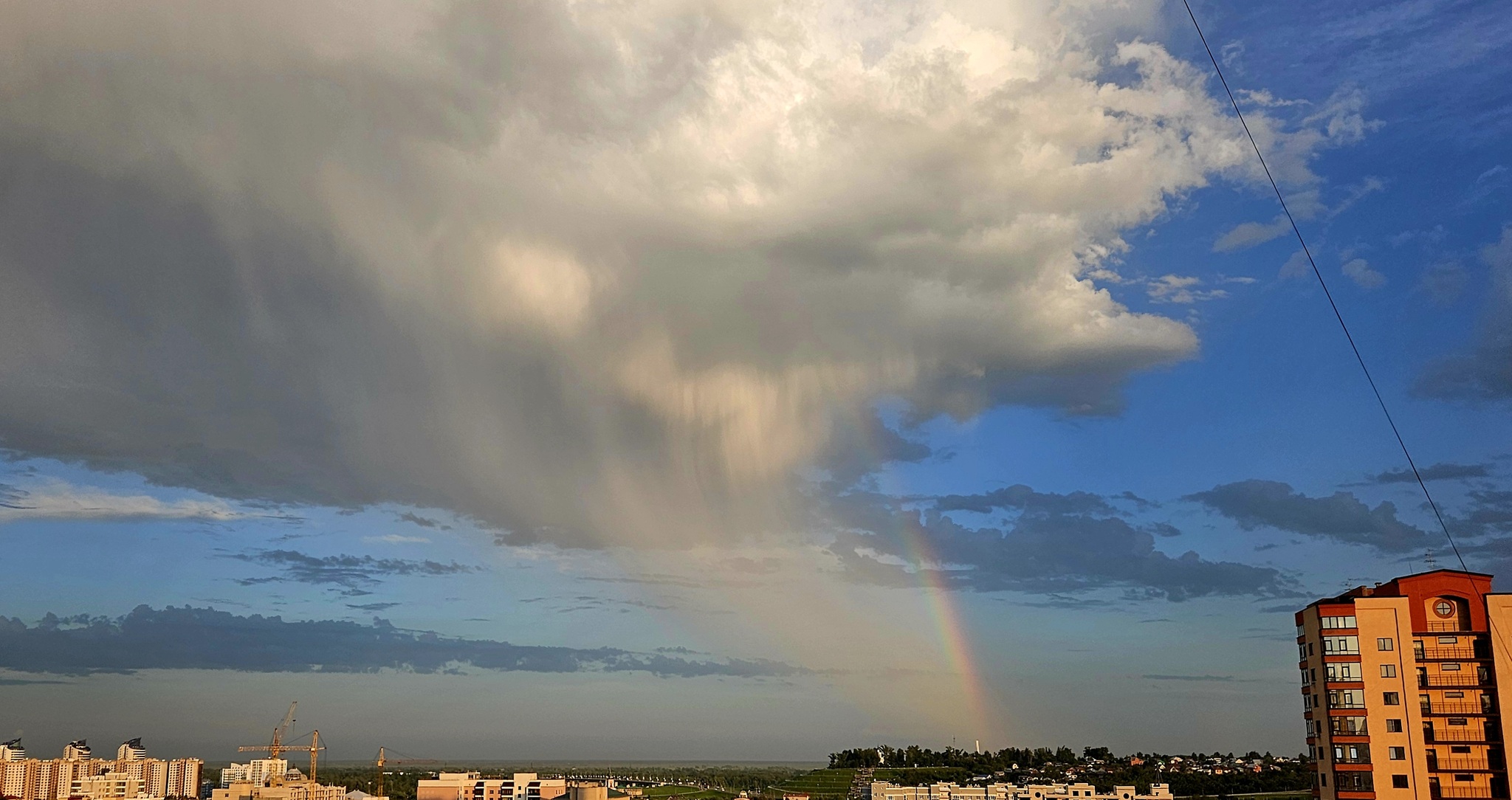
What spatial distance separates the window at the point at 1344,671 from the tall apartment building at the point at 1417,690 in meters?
0.05

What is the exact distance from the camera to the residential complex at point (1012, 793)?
127875 mm

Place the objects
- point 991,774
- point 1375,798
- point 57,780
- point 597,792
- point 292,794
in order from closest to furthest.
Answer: point 1375,798
point 597,792
point 292,794
point 57,780
point 991,774

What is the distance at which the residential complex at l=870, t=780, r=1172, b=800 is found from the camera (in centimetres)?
12788

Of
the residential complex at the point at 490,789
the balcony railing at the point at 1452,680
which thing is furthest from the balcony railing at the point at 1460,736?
the residential complex at the point at 490,789

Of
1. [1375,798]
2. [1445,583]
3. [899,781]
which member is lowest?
[899,781]

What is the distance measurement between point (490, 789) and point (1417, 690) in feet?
437

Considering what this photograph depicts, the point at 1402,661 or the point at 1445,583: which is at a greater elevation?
the point at 1445,583

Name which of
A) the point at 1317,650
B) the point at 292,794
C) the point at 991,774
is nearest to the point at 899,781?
the point at 991,774

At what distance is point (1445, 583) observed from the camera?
58.1 meters

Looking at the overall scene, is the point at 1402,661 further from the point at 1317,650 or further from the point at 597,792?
the point at 597,792

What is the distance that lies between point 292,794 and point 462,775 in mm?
44701

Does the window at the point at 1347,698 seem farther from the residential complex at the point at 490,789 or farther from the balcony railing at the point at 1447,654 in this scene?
the residential complex at the point at 490,789

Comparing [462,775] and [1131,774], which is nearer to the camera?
Result: [462,775]

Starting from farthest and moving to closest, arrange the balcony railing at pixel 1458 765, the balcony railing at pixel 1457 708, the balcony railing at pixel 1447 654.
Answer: the balcony railing at pixel 1447 654
the balcony railing at pixel 1457 708
the balcony railing at pixel 1458 765
